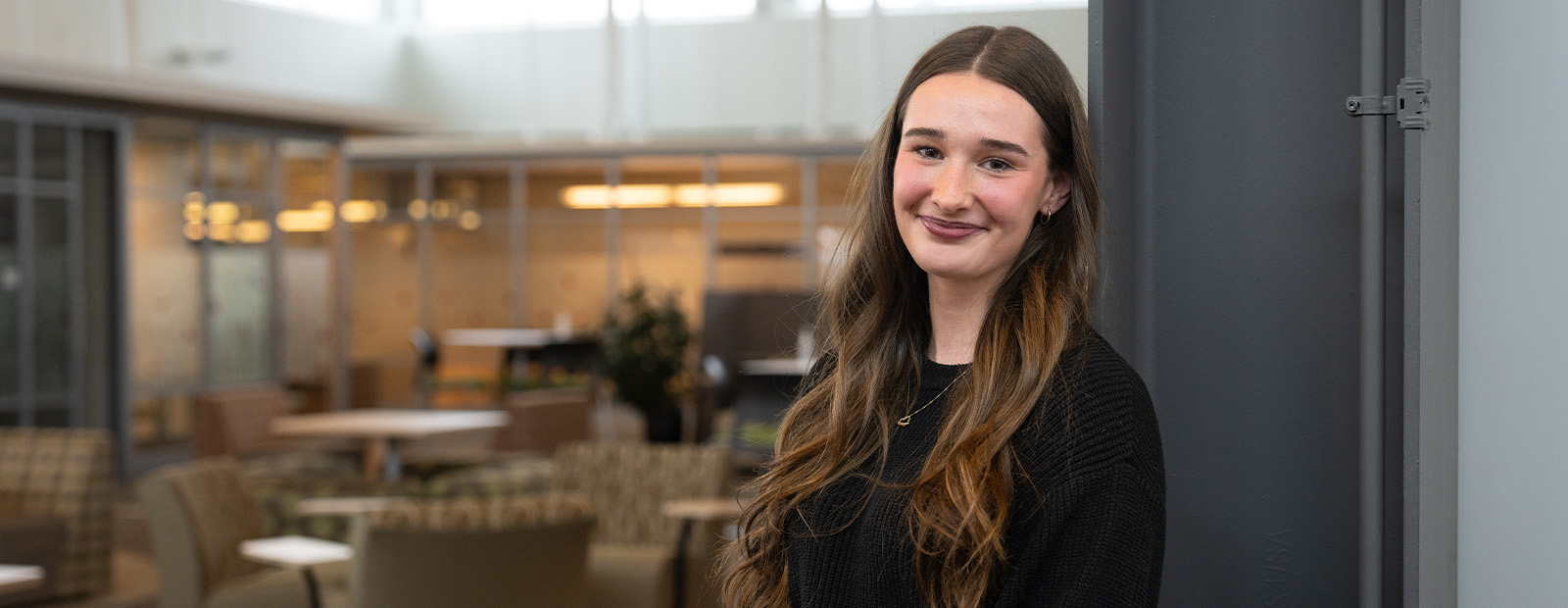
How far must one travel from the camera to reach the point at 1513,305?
151cm

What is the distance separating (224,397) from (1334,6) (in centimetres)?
897

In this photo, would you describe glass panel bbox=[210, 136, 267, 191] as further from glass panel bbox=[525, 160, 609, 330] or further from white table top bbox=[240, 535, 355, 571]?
white table top bbox=[240, 535, 355, 571]

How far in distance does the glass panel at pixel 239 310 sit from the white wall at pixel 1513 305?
38.9 feet

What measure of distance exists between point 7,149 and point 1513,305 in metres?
10.7

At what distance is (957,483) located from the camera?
122 centimetres

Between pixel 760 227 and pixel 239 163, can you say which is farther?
pixel 760 227

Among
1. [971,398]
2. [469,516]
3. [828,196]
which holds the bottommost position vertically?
[469,516]

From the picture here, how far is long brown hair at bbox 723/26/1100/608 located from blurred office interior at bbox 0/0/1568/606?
19 centimetres

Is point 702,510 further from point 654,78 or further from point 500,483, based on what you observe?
point 654,78

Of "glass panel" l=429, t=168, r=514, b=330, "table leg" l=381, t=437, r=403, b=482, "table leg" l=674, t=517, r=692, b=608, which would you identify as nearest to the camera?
"table leg" l=674, t=517, r=692, b=608

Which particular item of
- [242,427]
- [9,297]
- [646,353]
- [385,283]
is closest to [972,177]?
Answer: [646,353]

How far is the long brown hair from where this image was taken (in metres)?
1.22

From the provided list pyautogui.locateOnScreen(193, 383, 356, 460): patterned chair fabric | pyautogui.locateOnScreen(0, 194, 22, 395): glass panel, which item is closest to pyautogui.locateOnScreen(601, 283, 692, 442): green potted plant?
pyautogui.locateOnScreen(193, 383, 356, 460): patterned chair fabric

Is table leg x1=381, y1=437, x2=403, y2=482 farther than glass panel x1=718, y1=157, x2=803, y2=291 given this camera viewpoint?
No
